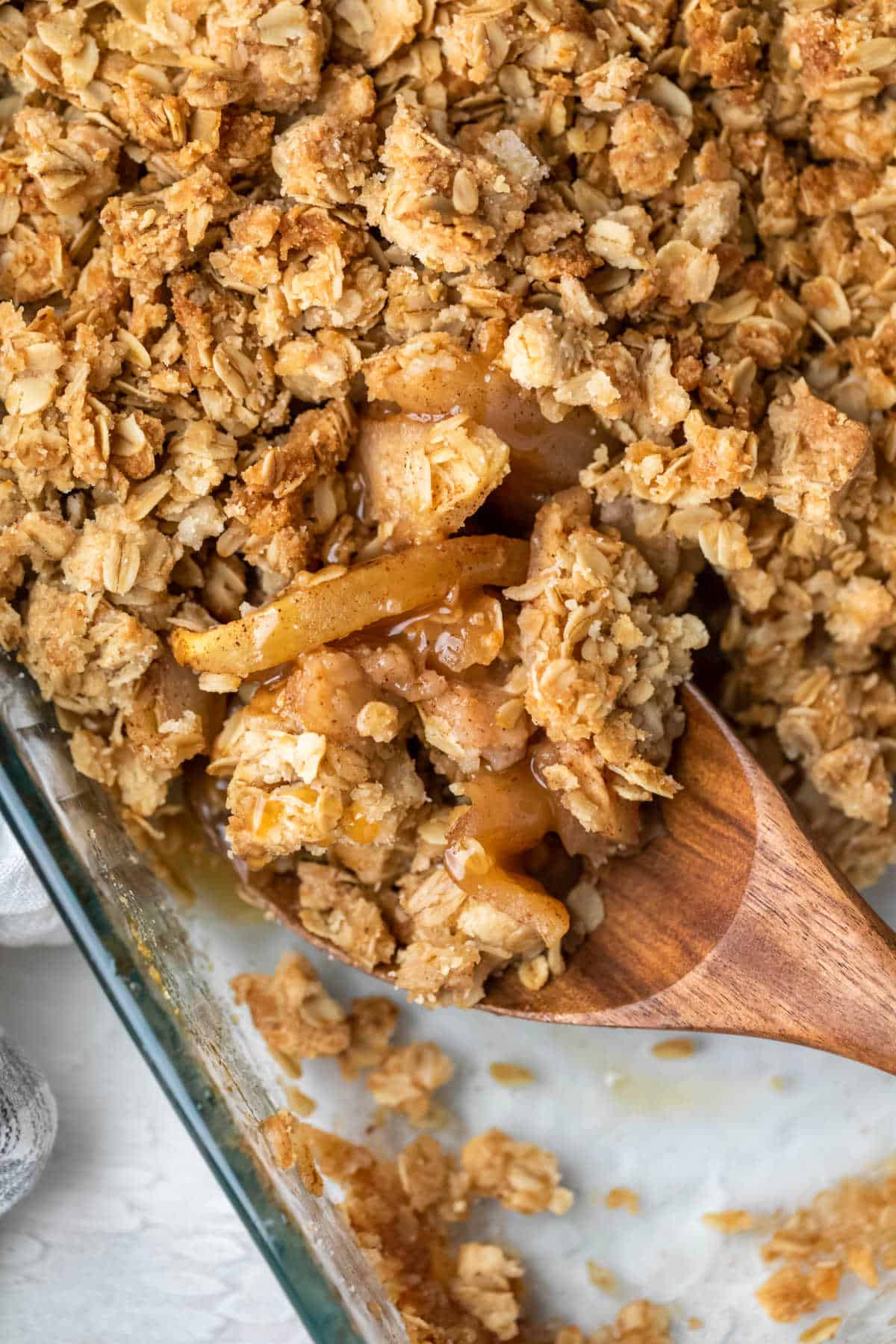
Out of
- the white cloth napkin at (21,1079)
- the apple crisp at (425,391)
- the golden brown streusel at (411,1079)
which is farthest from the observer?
the golden brown streusel at (411,1079)

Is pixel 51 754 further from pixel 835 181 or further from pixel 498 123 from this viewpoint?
pixel 835 181

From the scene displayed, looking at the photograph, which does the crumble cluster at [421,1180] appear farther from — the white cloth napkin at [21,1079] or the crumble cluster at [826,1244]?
the white cloth napkin at [21,1079]

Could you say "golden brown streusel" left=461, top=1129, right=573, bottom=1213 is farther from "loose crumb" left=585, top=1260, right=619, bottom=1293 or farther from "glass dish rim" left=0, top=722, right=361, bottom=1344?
"glass dish rim" left=0, top=722, right=361, bottom=1344

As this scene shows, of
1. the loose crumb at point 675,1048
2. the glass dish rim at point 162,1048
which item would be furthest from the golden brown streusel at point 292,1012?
the loose crumb at point 675,1048

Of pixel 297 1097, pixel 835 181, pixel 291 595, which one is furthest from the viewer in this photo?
pixel 297 1097

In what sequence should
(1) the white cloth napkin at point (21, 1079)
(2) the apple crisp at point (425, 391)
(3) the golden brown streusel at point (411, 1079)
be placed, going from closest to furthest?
(2) the apple crisp at point (425, 391)
(1) the white cloth napkin at point (21, 1079)
(3) the golden brown streusel at point (411, 1079)

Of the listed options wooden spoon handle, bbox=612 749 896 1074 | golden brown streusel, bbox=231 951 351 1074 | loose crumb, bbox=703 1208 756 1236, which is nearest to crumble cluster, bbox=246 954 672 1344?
golden brown streusel, bbox=231 951 351 1074

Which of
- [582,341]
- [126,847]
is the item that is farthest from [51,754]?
[582,341]
